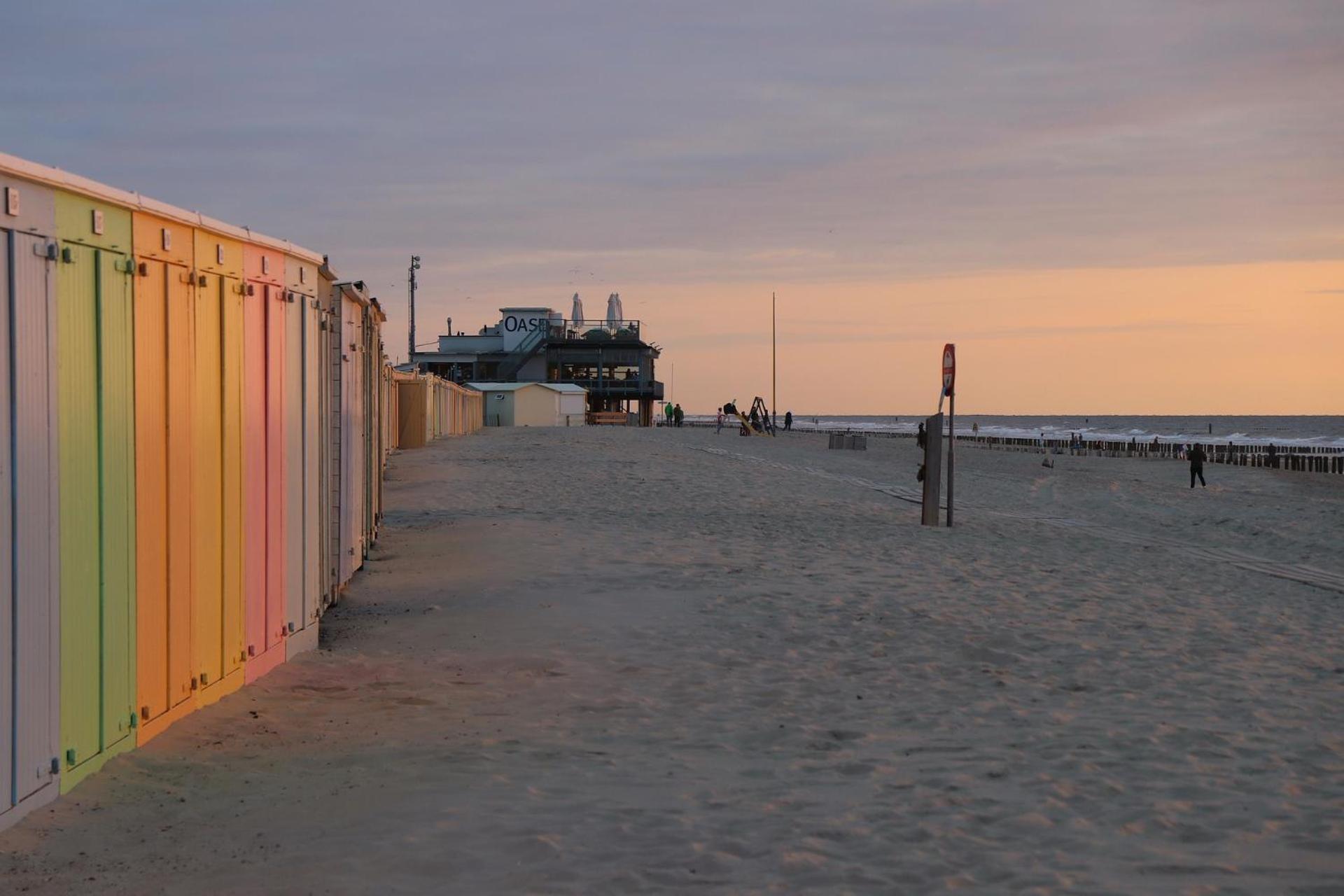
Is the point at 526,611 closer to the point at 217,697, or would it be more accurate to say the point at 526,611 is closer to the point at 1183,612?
Answer: the point at 217,697

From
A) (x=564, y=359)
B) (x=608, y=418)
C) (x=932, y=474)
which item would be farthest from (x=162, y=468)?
(x=564, y=359)

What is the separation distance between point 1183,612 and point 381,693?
766 centimetres

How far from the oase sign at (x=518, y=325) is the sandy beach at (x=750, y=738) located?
72.3 metres

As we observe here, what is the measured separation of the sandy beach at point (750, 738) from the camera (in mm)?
5016

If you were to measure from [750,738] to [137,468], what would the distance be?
352 cm

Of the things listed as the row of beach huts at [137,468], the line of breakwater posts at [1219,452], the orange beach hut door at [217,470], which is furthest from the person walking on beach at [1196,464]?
the orange beach hut door at [217,470]

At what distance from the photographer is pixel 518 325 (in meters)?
88.2

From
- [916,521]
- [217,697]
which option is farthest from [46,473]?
[916,521]

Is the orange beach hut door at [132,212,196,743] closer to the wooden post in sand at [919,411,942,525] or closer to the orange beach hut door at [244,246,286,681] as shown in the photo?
the orange beach hut door at [244,246,286,681]

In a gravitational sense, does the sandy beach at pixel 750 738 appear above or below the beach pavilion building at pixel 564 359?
below

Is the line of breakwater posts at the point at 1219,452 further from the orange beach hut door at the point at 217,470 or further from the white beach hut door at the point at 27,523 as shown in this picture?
Answer: the white beach hut door at the point at 27,523

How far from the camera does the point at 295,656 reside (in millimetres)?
8898

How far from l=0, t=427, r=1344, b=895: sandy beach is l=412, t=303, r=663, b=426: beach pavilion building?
71.1 m

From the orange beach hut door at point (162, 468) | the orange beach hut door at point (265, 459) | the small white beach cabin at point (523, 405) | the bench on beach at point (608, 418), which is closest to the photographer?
the orange beach hut door at point (162, 468)
